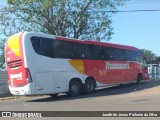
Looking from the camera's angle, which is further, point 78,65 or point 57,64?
point 78,65

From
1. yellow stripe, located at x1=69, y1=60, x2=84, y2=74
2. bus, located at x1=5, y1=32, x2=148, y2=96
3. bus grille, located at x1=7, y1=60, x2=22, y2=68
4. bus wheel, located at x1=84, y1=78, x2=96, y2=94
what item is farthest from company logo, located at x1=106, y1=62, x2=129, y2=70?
bus grille, located at x1=7, y1=60, x2=22, y2=68

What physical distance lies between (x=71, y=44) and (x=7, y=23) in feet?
50.3

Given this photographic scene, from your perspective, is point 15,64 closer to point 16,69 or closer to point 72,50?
point 16,69

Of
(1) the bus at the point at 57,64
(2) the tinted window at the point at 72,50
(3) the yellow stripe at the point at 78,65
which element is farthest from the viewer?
(3) the yellow stripe at the point at 78,65

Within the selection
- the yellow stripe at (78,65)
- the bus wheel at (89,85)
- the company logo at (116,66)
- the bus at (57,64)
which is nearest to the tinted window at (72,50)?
the bus at (57,64)

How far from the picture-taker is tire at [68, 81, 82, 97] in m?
22.0

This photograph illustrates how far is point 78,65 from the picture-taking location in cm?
2261

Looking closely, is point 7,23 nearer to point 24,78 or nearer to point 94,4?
point 94,4

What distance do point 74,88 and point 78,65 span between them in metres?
1.38

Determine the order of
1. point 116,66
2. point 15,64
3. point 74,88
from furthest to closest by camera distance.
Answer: point 116,66
point 74,88
point 15,64

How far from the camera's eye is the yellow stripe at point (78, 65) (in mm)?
22234

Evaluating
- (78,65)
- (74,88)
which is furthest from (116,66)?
(74,88)

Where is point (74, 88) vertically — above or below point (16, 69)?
below

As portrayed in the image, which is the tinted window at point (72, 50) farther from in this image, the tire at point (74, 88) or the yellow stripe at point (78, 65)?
the tire at point (74, 88)
